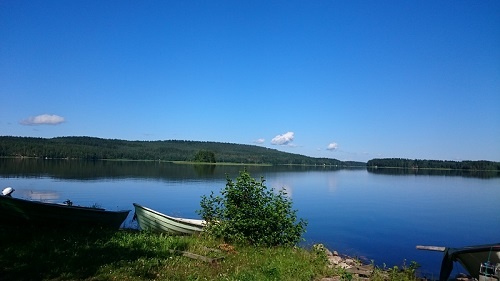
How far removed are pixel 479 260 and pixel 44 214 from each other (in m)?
14.1

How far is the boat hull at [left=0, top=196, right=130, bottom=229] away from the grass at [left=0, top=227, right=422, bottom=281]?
0.51 meters

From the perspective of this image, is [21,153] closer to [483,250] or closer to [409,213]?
[409,213]

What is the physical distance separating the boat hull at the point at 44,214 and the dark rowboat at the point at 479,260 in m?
12.7

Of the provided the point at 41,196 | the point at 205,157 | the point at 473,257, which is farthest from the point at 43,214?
the point at 205,157

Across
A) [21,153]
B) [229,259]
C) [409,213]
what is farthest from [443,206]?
[21,153]

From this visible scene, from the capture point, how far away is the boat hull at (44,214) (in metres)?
12.1

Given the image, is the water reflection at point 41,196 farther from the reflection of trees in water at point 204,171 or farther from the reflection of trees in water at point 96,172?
the reflection of trees in water at point 204,171

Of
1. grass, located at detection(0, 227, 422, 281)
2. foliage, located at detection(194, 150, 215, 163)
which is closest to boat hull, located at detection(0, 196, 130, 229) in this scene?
grass, located at detection(0, 227, 422, 281)

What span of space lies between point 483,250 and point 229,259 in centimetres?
714

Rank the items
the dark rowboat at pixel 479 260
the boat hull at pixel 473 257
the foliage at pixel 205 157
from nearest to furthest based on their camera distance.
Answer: the dark rowboat at pixel 479 260 → the boat hull at pixel 473 257 → the foliage at pixel 205 157

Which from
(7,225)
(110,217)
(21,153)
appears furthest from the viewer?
(21,153)

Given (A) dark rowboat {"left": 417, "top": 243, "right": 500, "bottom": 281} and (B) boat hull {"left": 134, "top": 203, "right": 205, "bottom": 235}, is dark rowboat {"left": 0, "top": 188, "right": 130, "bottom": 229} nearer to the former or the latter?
(B) boat hull {"left": 134, "top": 203, "right": 205, "bottom": 235}

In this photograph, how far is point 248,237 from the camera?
13641mm

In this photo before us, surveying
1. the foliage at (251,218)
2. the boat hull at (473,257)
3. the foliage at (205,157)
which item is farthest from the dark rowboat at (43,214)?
the foliage at (205,157)
